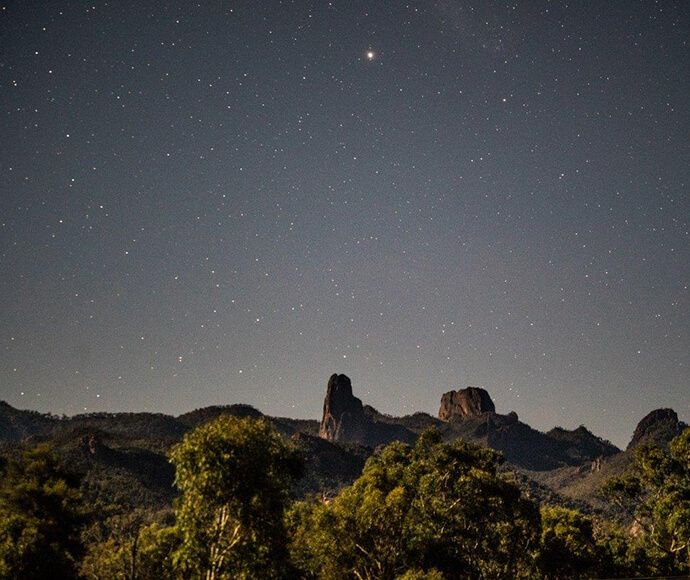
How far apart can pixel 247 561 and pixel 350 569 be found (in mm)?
13392

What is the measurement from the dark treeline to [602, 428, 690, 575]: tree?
0.10 metres

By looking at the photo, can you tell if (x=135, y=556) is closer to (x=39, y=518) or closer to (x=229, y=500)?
(x=39, y=518)

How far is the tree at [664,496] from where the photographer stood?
33.5 m

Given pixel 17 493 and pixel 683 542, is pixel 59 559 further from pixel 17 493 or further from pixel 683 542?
pixel 683 542

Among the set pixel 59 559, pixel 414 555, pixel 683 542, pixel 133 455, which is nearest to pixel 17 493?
pixel 59 559

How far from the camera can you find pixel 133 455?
171m

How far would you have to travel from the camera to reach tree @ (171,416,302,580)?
48.7ft

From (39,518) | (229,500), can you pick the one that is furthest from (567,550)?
(39,518)

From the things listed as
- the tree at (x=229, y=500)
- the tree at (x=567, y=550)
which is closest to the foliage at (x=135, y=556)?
the tree at (x=229, y=500)

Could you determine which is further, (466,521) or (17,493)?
(466,521)

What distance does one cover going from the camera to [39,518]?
25000 mm

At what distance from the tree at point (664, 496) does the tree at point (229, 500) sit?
30899mm

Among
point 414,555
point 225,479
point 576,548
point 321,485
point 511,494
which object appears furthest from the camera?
point 321,485

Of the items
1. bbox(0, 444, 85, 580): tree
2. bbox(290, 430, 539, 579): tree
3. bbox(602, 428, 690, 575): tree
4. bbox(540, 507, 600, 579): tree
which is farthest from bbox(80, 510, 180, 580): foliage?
bbox(540, 507, 600, 579): tree
